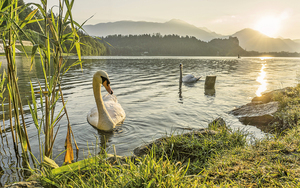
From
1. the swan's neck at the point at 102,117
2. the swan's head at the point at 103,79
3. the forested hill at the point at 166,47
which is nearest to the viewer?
the swan's head at the point at 103,79

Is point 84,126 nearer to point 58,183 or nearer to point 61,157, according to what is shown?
point 61,157

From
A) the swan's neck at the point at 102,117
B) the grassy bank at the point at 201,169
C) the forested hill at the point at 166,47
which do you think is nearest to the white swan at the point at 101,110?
the swan's neck at the point at 102,117

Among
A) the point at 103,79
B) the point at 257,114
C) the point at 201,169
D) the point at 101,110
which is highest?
Answer: the point at 103,79

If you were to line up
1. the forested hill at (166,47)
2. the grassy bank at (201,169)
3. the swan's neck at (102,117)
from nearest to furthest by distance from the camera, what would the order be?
the grassy bank at (201,169) → the swan's neck at (102,117) → the forested hill at (166,47)

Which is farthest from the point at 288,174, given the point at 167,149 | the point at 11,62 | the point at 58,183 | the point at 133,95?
the point at 133,95

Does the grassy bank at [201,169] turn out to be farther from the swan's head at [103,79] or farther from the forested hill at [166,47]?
the forested hill at [166,47]

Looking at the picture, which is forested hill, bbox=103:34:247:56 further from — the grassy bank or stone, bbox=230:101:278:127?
the grassy bank

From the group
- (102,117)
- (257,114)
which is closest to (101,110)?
(102,117)

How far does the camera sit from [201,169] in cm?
309

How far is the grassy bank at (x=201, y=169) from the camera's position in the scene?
222 centimetres

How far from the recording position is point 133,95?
11.8 metres

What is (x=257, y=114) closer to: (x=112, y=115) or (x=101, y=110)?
(x=112, y=115)

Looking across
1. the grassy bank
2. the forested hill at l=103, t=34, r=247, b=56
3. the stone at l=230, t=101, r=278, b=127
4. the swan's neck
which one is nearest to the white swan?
the swan's neck

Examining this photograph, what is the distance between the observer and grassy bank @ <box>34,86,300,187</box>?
2.22 meters
